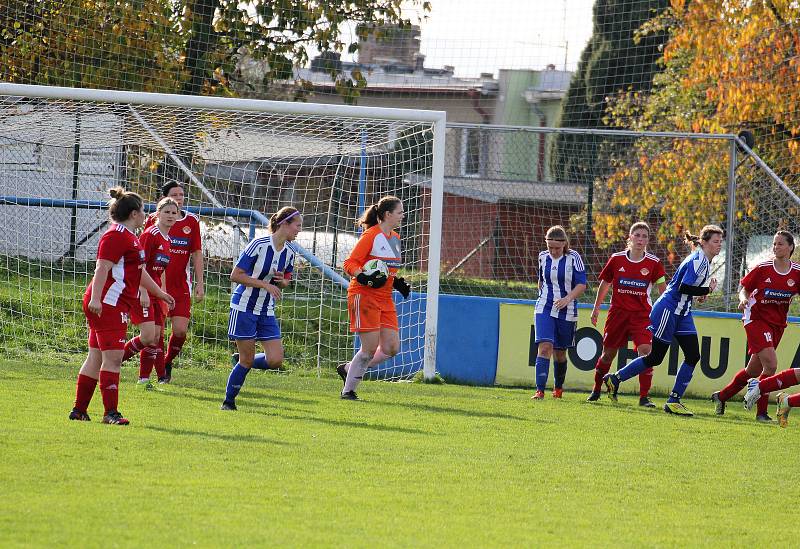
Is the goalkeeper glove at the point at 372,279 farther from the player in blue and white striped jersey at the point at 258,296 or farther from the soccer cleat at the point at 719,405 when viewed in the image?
the soccer cleat at the point at 719,405

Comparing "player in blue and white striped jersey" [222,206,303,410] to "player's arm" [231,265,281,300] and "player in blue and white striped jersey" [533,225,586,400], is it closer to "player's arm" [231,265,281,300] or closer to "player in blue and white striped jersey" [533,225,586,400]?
"player's arm" [231,265,281,300]

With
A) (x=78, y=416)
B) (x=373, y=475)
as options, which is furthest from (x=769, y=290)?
(x=78, y=416)

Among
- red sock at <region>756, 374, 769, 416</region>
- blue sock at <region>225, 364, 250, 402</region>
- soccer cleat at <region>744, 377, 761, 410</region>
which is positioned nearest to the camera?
blue sock at <region>225, 364, 250, 402</region>

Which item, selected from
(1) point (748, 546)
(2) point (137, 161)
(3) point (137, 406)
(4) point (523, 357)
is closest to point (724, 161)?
(4) point (523, 357)

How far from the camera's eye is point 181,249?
10.9m

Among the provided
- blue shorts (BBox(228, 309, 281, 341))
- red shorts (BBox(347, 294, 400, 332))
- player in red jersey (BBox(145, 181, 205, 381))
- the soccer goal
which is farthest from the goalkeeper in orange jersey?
the soccer goal

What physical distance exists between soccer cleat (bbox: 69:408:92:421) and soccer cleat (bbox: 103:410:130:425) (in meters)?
0.17

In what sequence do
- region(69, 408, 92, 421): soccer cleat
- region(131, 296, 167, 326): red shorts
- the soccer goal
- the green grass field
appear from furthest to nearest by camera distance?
the soccer goal
region(131, 296, 167, 326): red shorts
region(69, 408, 92, 421): soccer cleat
the green grass field

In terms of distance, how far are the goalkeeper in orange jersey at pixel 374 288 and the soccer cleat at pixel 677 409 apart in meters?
2.92

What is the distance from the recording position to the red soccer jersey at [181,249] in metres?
10.9

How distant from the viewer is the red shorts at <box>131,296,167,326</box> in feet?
31.7

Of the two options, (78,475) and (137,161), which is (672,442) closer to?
(78,475)

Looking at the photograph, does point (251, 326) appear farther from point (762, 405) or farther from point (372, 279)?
point (762, 405)

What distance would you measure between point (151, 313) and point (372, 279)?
2.03 m
